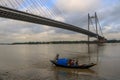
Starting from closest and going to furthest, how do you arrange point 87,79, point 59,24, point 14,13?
point 87,79
point 14,13
point 59,24

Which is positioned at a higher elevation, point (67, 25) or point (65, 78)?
point (67, 25)

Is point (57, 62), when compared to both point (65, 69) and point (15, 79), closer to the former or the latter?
point (65, 69)

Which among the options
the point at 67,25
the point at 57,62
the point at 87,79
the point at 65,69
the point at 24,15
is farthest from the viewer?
the point at 67,25

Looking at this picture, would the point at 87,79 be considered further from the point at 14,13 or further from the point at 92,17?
the point at 92,17

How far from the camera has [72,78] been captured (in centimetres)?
1680

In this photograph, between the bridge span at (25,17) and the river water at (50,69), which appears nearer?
the river water at (50,69)

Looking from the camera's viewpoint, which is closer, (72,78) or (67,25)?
(72,78)

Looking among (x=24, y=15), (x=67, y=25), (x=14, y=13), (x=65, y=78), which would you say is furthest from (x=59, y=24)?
(x=65, y=78)

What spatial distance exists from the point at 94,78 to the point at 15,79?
5.87 meters

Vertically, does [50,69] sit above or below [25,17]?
below

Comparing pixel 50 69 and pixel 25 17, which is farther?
pixel 25 17

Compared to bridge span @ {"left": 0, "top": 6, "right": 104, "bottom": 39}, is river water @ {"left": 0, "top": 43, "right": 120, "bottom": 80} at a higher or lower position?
lower

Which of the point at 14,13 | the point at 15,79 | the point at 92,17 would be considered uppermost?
the point at 92,17

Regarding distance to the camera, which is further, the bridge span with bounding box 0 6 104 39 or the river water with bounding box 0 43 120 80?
the bridge span with bounding box 0 6 104 39
